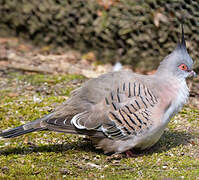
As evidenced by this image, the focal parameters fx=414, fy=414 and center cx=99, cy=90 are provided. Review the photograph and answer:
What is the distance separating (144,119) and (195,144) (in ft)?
3.03

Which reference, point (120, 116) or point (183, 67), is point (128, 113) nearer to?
point (120, 116)

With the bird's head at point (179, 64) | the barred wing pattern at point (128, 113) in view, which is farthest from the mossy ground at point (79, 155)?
the bird's head at point (179, 64)

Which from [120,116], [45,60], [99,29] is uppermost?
[99,29]

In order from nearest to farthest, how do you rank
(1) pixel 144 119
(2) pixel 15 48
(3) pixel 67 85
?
1. (1) pixel 144 119
2. (3) pixel 67 85
3. (2) pixel 15 48

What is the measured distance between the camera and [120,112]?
15.5ft

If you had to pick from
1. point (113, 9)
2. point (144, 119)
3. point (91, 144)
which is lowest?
point (91, 144)

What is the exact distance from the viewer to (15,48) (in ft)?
31.0

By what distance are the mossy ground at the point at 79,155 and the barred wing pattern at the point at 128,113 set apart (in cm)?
36

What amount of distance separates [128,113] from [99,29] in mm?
4402

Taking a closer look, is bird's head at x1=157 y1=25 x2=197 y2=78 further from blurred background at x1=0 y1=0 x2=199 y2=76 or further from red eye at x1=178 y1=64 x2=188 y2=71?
blurred background at x1=0 y1=0 x2=199 y2=76

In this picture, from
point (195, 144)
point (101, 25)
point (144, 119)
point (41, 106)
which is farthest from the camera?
point (101, 25)

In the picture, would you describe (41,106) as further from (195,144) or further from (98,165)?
(195,144)

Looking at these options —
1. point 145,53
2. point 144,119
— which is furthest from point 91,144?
point 145,53

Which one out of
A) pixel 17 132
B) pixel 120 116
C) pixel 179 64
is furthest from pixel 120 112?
pixel 17 132
